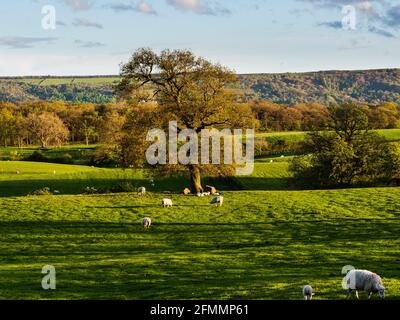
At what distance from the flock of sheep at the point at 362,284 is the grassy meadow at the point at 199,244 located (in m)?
0.77

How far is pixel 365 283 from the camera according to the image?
19578mm

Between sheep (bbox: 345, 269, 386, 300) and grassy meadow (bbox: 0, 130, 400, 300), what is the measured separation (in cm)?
94

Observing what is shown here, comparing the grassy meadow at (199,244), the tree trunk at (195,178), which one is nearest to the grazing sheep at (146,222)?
the grassy meadow at (199,244)

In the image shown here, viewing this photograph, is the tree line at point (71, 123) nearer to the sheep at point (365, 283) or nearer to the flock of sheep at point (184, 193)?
the flock of sheep at point (184, 193)

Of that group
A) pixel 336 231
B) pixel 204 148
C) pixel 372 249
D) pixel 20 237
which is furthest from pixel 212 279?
pixel 204 148

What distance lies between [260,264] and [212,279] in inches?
178

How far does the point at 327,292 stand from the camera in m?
21.2

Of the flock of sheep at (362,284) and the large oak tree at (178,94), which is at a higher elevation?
the large oak tree at (178,94)

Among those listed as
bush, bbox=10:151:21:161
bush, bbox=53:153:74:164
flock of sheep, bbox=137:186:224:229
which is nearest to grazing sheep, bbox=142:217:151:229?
flock of sheep, bbox=137:186:224:229

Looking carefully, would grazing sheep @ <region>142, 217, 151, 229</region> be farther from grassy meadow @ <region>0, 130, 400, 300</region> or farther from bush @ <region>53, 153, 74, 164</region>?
bush @ <region>53, 153, 74, 164</region>

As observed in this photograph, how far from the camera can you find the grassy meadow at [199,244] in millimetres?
24188

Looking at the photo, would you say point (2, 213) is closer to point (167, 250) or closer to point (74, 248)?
point (74, 248)

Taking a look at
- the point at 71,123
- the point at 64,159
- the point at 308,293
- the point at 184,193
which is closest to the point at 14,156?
the point at 64,159
